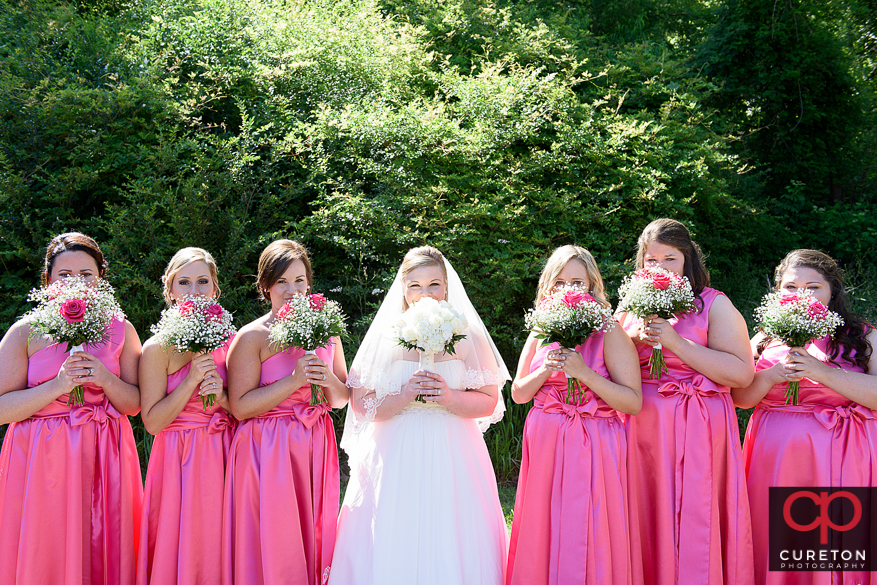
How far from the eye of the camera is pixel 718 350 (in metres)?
4.44

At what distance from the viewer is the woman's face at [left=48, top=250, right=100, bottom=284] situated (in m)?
4.49

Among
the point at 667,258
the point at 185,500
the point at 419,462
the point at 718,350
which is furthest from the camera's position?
the point at 667,258

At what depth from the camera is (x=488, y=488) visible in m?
4.46

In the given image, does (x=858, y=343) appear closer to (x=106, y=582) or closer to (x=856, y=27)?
(x=106, y=582)

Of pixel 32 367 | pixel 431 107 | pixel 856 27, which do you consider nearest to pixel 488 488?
pixel 32 367

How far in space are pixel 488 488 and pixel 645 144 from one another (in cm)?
648

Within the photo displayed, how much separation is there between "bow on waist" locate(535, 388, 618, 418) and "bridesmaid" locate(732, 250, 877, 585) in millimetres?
1085

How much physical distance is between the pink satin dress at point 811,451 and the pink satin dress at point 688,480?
0.22 meters

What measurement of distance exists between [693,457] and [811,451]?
2.63 ft

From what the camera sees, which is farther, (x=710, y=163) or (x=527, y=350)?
(x=710, y=163)

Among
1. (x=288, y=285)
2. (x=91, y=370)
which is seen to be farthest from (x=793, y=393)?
(x=91, y=370)

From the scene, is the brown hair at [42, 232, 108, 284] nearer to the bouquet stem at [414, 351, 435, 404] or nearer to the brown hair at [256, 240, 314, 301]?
the brown hair at [256, 240, 314, 301]

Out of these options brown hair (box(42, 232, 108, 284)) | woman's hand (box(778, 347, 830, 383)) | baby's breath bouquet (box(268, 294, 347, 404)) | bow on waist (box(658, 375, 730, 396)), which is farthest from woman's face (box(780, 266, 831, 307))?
brown hair (box(42, 232, 108, 284))

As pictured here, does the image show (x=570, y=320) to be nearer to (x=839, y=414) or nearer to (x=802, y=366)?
(x=802, y=366)
